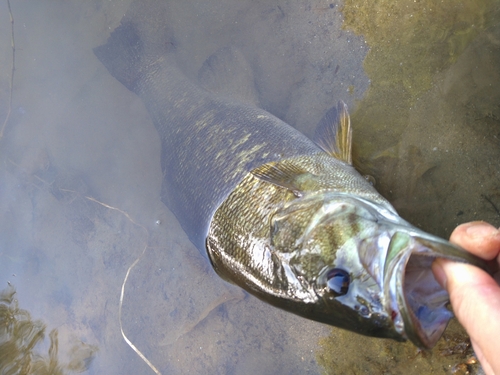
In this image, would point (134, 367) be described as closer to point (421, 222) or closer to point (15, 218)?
point (15, 218)

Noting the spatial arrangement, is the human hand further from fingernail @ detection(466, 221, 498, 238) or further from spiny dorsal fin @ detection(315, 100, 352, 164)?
spiny dorsal fin @ detection(315, 100, 352, 164)

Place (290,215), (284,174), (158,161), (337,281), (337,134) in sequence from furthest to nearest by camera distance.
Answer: (158,161)
(337,134)
(284,174)
(290,215)
(337,281)

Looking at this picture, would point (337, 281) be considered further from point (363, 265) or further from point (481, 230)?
point (481, 230)

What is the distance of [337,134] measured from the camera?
2.96 meters

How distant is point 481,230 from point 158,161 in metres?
3.42

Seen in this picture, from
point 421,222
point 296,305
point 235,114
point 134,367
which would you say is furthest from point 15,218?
point 421,222

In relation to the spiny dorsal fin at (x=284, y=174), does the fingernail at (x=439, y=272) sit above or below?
above

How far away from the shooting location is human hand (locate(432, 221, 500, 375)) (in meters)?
1.22

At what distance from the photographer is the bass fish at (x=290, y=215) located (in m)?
1.57

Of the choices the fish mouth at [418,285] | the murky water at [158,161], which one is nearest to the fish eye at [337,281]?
the fish mouth at [418,285]

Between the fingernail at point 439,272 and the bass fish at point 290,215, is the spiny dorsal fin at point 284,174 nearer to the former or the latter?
the bass fish at point 290,215

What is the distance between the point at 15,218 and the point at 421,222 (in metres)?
4.82

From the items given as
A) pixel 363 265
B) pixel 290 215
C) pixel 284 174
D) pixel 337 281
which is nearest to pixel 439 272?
pixel 363 265

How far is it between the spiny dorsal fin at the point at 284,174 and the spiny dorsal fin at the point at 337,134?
0.51m
